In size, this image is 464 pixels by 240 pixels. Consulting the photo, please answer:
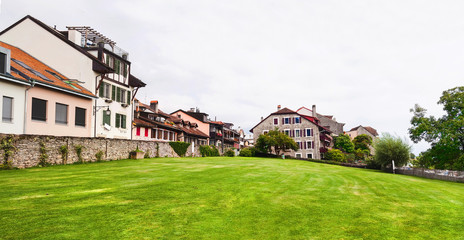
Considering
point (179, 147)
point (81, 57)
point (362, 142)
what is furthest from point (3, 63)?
point (362, 142)

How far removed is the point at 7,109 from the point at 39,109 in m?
2.74

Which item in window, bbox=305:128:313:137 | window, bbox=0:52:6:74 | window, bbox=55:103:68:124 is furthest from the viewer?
window, bbox=305:128:313:137

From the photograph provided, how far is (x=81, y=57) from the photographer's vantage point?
3112cm

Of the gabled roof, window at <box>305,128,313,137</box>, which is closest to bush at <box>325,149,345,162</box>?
window at <box>305,128,313,137</box>

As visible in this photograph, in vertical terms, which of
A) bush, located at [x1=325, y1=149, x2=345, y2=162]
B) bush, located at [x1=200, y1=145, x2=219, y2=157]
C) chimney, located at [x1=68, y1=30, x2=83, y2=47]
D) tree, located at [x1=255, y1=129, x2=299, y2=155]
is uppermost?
chimney, located at [x1=68, y1=30, x2=83, y2=47]

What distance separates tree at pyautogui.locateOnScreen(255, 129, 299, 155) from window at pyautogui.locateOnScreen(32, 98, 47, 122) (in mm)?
46092

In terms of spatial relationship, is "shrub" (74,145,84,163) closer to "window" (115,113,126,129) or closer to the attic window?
the attic window

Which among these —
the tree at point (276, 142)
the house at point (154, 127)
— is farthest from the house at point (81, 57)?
the tree at point (276, 142)

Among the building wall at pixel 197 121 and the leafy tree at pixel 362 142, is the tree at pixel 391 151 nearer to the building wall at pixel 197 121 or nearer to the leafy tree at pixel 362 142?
the building wall at pixel 197 121

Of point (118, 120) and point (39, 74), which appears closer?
point (39, 74)

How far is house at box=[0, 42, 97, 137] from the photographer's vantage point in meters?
22.4

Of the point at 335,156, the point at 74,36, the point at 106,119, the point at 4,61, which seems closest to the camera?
the point at 4,61

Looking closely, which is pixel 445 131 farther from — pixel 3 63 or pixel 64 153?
pixel 3 63

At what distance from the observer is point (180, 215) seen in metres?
8.19
